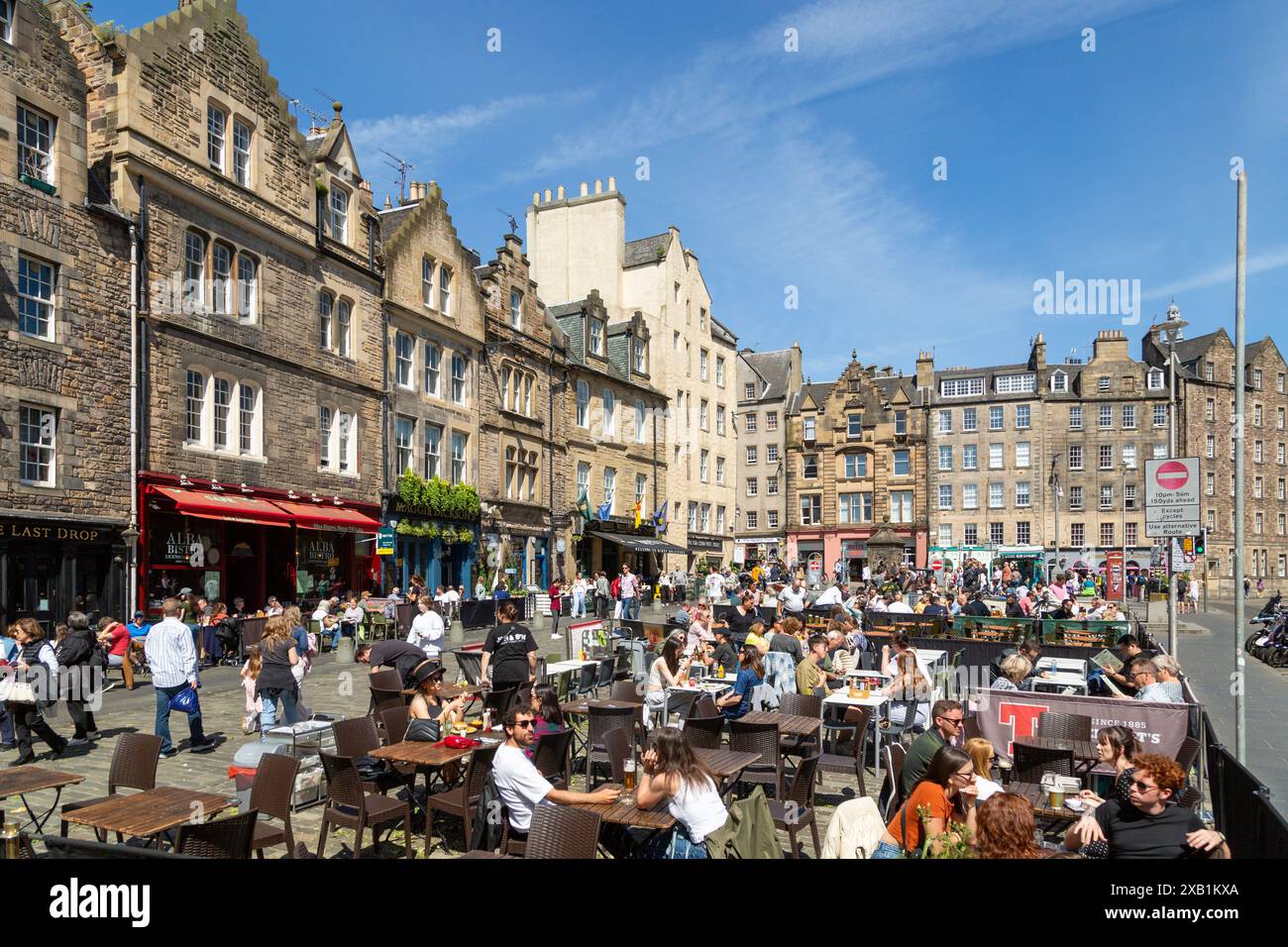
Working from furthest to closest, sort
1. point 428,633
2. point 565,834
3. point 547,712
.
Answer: point 428,633, point 547,712, point 565,834

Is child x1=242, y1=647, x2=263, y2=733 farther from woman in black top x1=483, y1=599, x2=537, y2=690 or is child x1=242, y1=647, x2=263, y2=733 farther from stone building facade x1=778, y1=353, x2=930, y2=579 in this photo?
stone building facade x1=778, y1=353, x2=930, y2=579

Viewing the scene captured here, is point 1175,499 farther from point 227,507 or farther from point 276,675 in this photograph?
point 227,507

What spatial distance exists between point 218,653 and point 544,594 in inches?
549

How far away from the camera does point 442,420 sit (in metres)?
30.7

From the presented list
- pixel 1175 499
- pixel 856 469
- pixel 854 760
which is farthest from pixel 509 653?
pixel 856 469

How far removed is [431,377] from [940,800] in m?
26.9

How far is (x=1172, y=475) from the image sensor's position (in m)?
11.0

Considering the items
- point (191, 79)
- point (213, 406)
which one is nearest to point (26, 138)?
point (191, 79)

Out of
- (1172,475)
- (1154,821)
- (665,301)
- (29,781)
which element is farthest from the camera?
(665,301)

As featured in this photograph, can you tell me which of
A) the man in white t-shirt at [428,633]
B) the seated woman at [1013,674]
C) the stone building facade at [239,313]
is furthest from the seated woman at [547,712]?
the stone building facade at [239,313]

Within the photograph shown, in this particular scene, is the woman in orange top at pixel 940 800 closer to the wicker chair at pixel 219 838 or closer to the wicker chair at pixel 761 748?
the wicker chair at pixel 761 748

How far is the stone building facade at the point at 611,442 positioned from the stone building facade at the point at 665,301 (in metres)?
1.03

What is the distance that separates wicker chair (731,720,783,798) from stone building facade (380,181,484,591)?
21009 millimetres
